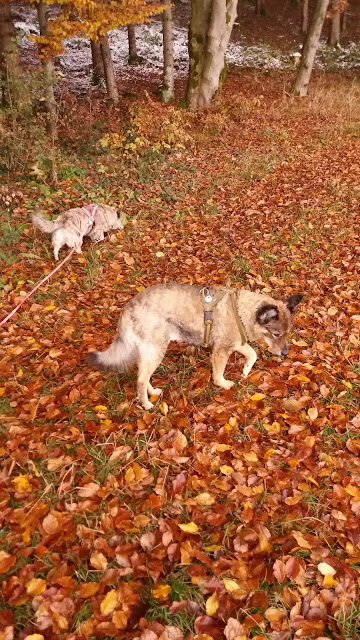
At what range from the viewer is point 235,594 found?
9.53 ft

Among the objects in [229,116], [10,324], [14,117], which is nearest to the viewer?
[10,324]

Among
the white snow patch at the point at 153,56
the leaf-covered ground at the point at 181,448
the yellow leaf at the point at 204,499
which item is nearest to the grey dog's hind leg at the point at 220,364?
the leaf-covered ground at the point at 181,448

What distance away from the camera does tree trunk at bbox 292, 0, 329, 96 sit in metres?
16.2

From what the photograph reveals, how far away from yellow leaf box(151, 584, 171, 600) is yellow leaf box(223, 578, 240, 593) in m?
0.47

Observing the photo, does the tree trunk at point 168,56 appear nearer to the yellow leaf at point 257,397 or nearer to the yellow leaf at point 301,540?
the yellow leaf at point 257,397

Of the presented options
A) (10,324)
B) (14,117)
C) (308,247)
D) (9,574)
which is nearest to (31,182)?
(14,117)

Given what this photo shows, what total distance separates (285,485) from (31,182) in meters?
9.88

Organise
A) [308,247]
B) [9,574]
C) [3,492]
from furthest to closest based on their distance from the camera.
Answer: [308,247] < [3,492] < [9,574]

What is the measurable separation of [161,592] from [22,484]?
1.78 meters

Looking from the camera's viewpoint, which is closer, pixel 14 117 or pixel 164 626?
pixel 164 626

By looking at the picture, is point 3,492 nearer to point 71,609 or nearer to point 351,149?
point 71,609

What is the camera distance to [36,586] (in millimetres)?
2938

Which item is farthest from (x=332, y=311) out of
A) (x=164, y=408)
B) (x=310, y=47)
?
(x=310, y=47)

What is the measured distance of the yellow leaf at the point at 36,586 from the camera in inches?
114
